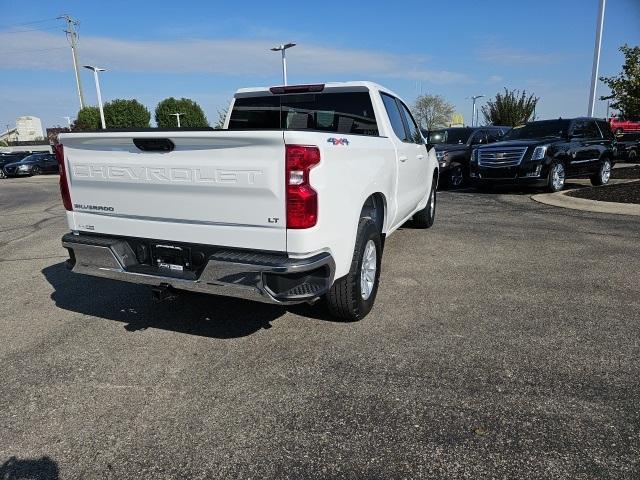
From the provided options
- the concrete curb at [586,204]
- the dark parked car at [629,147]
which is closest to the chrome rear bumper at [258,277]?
the concrete curb at [586,204]

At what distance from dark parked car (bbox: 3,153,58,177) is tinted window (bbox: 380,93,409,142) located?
96.0 feet

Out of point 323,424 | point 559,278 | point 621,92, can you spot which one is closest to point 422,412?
point 323,424

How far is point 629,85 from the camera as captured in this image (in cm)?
1594

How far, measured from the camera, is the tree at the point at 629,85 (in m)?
15.7

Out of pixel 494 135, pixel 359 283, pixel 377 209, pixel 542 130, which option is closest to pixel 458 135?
pixel 494 135

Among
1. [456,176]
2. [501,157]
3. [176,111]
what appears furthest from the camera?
[176,111]

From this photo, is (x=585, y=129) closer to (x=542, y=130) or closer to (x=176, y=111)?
(x=542, y=130)

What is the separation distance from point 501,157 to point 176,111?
205 ft

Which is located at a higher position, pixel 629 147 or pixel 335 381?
pixel 629 147

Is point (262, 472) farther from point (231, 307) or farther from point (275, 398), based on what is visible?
point (231, 307)

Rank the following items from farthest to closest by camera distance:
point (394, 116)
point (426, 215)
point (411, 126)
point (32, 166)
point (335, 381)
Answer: point (32, 166) → point (426, 215) → point (411, 126) → point (394, 116) → point (335, 381)

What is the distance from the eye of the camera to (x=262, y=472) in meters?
2.27

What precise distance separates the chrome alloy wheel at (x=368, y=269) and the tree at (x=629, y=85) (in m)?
15.9

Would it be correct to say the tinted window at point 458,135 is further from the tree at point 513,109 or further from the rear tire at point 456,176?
the tree at point 513,109
